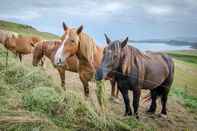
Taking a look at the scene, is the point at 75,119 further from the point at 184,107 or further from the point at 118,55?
the point at 184,107

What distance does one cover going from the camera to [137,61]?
22.1 feet

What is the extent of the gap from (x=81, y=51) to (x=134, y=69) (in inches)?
48.7

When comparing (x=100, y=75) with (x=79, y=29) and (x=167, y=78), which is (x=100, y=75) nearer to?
(x=79, y=29)

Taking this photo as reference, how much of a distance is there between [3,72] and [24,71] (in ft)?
1.42

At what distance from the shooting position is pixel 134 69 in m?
6.61

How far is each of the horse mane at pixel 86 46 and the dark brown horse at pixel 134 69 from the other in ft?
1.75

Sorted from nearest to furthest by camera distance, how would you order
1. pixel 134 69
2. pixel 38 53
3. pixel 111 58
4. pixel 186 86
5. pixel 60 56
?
pixel 111 58 → pixel 60 56 → pixel 134 69 → pixel 38 53 → pixel 186 86

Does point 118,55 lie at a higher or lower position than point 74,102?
higher

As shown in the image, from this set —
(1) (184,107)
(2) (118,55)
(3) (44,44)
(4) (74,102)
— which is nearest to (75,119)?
(4) (74,102)

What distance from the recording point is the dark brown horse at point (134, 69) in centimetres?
606

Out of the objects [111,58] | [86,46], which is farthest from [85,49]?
[111,58]

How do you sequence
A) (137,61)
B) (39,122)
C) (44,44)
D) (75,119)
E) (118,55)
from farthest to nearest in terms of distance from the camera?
(44,44) < (137,61) < (118,55) < (75,119) < (39,122)

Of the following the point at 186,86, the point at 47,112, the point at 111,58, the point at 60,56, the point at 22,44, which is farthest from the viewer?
the point at 22,44

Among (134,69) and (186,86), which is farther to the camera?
(186,86)
